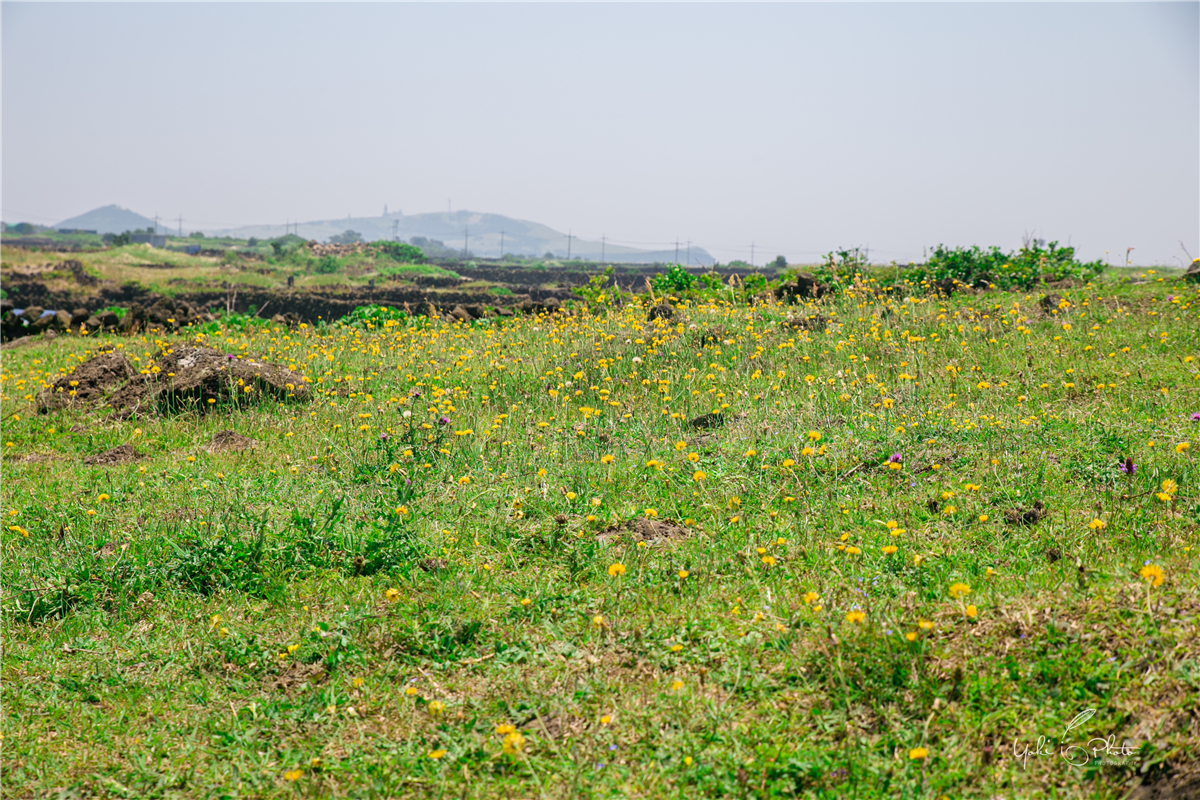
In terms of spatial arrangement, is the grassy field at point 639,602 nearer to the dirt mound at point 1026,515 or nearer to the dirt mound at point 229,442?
the dirt mound at point 1026,515

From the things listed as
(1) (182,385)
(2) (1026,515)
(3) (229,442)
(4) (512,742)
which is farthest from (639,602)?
(1) (182,385)

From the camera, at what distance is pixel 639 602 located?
334 cm

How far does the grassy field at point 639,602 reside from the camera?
2.47 meters

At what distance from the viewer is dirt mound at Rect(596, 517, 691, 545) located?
388cm

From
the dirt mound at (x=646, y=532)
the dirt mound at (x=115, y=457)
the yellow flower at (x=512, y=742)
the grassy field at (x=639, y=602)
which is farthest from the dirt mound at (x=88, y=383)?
the yellow flower at (x=512, y=742)

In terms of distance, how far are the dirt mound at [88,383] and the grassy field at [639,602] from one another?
1.91 m

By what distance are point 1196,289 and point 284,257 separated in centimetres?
5453

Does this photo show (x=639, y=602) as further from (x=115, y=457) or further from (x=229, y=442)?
(x=115, y=457)

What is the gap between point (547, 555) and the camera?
151 inches

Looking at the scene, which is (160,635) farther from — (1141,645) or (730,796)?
(1141,645)

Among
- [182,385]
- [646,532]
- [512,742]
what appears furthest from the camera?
[182,385]

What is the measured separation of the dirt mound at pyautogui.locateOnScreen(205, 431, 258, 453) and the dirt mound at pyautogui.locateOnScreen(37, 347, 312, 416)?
87 centimetres

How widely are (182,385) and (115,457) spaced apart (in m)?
1.56

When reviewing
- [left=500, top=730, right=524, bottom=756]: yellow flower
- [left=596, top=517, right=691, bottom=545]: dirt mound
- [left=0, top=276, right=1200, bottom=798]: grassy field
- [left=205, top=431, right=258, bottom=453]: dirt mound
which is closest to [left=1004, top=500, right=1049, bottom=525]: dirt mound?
[left=0, top=276, right=1200, bottom=798]: grassy field
